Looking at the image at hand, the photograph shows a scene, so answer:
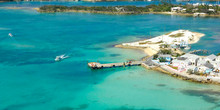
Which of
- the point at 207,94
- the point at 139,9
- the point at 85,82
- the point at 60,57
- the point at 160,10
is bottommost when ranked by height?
the point at 207,94

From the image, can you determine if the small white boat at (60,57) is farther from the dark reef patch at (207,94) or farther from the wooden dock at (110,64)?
the dark reef patch at (207,94)

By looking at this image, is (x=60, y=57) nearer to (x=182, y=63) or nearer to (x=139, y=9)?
(x=182, y=63)

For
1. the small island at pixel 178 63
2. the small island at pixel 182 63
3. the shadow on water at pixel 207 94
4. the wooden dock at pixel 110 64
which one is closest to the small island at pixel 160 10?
the small island at pixel 178 63

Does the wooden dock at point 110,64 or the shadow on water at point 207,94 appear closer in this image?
the shadow on water at point 207,94

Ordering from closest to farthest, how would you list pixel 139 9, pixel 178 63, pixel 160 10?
pixel 178 63 → pixel 160 10 → pixel 139 9

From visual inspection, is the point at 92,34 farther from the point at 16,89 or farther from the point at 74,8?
the point at 74,8

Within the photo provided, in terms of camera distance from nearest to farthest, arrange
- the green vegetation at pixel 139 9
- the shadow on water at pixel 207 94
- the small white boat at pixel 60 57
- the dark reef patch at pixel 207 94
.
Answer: the shadow on water at pixel 207 94, the dark reef patch at pixel 207 94, the small white boat at pixel 60 57, the green vegetation at pixel 139 9

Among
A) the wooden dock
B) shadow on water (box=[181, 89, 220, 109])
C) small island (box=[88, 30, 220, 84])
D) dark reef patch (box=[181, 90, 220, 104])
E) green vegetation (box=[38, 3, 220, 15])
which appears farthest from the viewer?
green vegetation (box=[38, 3, 220, 15])

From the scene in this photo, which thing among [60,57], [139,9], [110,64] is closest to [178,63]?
[110,64]

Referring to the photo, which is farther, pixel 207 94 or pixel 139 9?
pixel 139 9

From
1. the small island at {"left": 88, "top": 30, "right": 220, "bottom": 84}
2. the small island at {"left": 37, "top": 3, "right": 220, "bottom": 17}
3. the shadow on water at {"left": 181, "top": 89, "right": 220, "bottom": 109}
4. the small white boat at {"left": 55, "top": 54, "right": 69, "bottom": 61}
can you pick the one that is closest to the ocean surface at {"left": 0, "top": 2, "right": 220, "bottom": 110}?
the shadow on water at {"left": 181, "top": 89, "right": 220, "bottom": 109}

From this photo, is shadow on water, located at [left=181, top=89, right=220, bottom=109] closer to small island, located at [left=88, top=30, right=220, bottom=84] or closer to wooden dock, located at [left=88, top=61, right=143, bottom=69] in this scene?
small island, located at [left=88, top=30, right=220, bottom=84]
